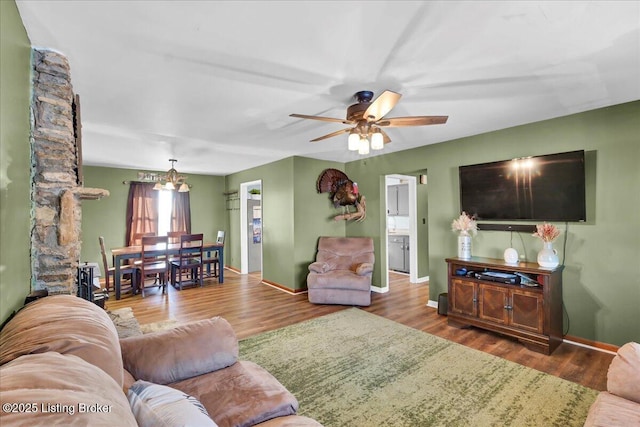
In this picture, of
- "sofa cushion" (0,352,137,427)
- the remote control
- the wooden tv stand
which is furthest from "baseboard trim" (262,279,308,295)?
"sofa cushion" (0,352,137,427)

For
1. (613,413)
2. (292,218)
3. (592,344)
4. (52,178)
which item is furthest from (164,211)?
(592,344)

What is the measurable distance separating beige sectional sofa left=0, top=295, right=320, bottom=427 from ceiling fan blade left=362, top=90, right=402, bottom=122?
1.83 m

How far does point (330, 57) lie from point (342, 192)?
3.47m

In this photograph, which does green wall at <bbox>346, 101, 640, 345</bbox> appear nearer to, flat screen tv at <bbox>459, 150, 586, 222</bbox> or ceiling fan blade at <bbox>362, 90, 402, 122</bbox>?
flat screen tv at <bbox>459, 150, 586, 222</bbox>

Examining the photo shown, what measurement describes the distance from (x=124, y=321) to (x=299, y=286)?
2854 mm

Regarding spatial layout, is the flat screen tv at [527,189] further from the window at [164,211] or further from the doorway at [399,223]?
the window at [164,211]

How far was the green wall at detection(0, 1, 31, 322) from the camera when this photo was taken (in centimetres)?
127

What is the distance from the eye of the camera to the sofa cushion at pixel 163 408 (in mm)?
911

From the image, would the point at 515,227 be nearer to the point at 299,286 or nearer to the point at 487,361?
the point at 487,361

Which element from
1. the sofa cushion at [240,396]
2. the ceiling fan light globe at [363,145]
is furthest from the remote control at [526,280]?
the sofa cushion at [240,396]

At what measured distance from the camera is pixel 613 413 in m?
1.33

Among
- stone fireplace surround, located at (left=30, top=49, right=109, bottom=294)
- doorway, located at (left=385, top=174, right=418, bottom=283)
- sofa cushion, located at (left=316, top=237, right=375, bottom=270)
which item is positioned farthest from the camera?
doorway, located at (left=385, top=174, right=418, bottom=283)

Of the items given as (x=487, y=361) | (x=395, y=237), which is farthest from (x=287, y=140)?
(x=395, y=237)

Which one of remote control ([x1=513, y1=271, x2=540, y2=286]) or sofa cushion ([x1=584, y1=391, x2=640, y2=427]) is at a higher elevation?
remote control ([x1=513, y1=271, x2=540, y2=286])
